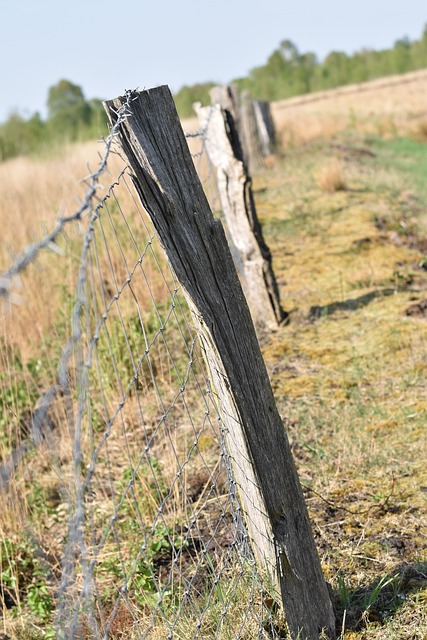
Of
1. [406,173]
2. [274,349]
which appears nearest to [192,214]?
[274,349]

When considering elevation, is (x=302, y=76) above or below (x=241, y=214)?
above

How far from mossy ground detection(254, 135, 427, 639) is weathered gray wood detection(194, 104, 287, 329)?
0.30 m

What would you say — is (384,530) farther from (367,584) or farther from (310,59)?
(310,59)

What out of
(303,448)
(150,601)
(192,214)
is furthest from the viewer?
(303,448)

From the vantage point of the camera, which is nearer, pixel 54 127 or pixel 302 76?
pixel 54 127

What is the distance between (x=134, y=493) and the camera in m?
3.46

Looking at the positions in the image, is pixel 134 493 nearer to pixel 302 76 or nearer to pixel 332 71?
pixel 302 76

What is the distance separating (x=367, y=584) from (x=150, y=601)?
0.77 metres

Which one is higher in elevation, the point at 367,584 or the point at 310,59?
the point at 310,59

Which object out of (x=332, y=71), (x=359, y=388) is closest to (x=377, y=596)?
(x=359, y=388)

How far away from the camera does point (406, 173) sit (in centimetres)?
1192

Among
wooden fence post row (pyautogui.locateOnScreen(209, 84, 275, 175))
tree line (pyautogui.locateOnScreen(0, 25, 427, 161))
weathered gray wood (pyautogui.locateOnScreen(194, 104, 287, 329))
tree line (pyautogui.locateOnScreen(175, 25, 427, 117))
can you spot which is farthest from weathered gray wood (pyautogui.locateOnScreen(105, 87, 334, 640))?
tree line (pyautogui.locateOnScreen(175, 25, 427, 117))

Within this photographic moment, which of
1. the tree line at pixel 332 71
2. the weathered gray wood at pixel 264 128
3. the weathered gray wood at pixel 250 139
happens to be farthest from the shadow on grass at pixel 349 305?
the tree line at pixel 332 71

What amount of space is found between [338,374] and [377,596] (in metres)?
2.13
